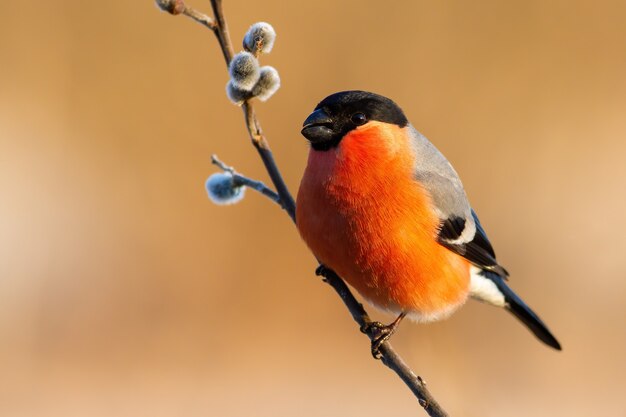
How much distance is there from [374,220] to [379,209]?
4 centimetres

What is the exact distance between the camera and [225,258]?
480cm

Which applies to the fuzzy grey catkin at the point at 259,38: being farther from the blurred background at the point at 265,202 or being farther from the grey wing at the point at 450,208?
the blurred background at the point at 265,202

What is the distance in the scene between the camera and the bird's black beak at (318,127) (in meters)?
2.23

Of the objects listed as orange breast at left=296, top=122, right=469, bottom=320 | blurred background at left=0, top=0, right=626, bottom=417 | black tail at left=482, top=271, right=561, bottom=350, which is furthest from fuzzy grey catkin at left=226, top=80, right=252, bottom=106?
blurred background at left=0, top=0, right=626, bottom=417

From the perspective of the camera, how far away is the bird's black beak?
2.23m

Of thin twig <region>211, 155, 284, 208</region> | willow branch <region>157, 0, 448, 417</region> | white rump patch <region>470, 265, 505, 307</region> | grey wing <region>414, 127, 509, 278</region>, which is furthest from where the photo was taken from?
white rump patch <region>470, 265, 505, 307</region>

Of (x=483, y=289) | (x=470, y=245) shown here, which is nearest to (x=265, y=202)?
(x=483, y=289)

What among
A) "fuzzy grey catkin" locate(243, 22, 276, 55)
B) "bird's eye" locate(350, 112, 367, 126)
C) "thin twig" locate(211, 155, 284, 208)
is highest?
"bird's eye" locate(350, 112, 367, 126)

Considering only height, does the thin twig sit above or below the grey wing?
below

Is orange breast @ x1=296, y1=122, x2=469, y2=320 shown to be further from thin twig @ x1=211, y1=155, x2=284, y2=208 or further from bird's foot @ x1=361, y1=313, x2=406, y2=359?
thin twig @ x1=211, y1=155, x2=284, y2=208

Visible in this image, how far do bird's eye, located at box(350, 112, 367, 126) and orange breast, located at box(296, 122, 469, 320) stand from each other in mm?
19

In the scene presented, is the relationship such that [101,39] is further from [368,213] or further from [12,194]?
[368,213]

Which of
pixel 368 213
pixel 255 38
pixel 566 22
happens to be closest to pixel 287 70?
pixel 566 22

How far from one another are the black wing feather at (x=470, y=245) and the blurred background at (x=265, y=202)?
1.44m
